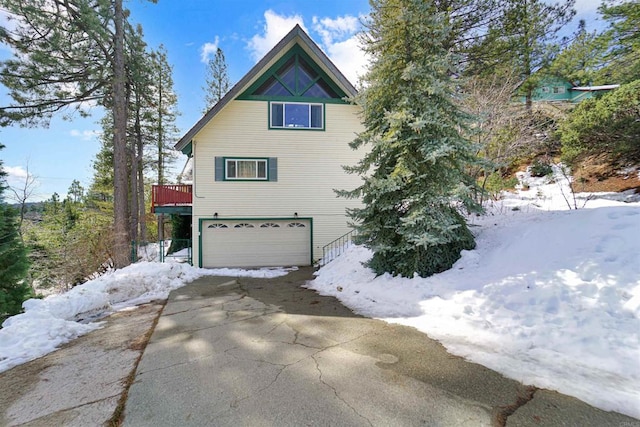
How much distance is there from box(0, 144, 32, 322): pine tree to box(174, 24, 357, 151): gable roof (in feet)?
20.4

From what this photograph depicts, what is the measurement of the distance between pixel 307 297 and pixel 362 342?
9.61ft

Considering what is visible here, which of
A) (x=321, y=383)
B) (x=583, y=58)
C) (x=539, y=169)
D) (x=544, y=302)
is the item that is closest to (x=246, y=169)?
(x=321, y=383)

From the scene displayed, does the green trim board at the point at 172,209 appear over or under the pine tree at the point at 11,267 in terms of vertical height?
over

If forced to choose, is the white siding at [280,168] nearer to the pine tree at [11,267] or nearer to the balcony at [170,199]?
the balcony at [170,199]

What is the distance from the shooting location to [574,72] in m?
15.4

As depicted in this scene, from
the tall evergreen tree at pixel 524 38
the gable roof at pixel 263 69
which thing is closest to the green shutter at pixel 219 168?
the gable roof at pixel 263 69

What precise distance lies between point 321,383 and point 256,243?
955 cm

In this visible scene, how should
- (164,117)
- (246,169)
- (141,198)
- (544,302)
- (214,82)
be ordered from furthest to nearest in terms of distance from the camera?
(214,82) < (141,198) < (164,117) < (246,169) < (544,302)

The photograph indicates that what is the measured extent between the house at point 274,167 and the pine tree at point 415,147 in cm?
572

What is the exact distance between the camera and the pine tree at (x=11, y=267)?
9.45m

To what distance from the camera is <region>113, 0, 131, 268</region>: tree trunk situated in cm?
1102

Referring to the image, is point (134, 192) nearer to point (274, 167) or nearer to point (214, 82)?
point (214, 82)

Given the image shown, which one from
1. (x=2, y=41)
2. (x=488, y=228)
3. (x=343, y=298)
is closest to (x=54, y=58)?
(x=2, y=41)

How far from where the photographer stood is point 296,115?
40.8 feet
